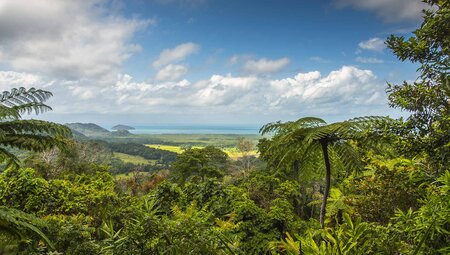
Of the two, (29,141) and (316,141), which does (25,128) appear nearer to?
(29,141)

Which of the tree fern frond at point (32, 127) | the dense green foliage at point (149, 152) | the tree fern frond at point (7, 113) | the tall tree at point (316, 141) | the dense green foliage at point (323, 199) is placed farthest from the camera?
the dense green foliage at point (149, 152)

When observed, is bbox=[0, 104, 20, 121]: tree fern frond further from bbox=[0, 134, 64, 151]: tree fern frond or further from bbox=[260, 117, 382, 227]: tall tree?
bbox=[260, 117, 382, 227]: tall tree

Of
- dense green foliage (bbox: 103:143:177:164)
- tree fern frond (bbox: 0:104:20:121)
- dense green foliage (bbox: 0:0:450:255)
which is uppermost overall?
tree fern frond (bbox: 0:104:20:121)

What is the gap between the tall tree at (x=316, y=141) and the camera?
411cm

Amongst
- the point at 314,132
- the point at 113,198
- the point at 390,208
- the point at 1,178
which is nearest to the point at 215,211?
the point at 113,198

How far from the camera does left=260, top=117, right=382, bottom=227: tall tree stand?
13.5ft

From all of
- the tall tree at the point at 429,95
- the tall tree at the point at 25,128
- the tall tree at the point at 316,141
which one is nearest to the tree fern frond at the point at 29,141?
the tall tree at the point at 25,128

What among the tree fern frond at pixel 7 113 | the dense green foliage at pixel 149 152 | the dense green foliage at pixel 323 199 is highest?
the tree fern frond at pixel 7 113

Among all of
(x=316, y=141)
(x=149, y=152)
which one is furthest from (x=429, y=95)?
(x=149, y=152)

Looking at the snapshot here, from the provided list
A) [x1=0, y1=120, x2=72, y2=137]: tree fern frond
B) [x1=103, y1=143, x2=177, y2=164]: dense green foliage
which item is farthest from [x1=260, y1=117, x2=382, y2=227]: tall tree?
[x1=103, y1=143, x2=177, y2=164]: dense green foliage

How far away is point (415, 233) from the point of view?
3662mm

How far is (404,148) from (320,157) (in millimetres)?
1643

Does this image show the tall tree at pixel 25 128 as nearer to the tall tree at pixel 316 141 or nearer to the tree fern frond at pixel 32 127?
the tree fern frond at pixel 32 127

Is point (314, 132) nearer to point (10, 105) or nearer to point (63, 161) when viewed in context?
point (10, 105)
